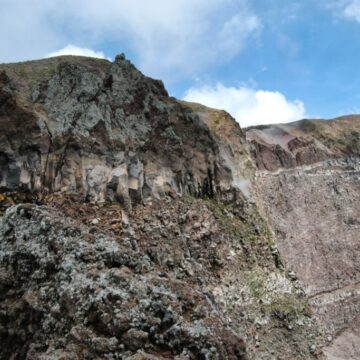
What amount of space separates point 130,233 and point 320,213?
90.0 ft

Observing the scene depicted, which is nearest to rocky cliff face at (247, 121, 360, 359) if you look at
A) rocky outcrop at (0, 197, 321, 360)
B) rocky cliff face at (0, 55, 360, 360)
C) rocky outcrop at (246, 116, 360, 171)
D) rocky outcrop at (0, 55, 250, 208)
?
rocky outcrop at (246, 116, 360, 171)

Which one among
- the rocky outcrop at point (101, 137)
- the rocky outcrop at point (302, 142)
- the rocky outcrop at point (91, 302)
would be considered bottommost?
the rocky outcrop at point (91, 302)

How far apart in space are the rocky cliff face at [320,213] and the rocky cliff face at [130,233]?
2.07 ft

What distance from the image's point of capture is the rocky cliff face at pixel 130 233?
8.15 m

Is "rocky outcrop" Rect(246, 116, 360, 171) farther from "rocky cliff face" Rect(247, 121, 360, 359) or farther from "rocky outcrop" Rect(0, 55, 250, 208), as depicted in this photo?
"rocky outcrop" Rect(0, 55, 250, 208)

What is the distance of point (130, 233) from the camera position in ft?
74.8

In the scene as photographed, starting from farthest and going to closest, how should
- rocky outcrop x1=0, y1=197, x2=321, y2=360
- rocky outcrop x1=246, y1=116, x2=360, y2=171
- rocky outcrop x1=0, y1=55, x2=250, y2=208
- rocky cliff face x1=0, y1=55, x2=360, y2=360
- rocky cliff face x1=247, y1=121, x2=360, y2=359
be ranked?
rocky outcrop x1=246, y1=116, x2=360, y2=171, rocky cliff face x1=247, y1=121, x2=360, y2=359, rocky outcrop x1=0, y1=55, x2=250, y2=208, rocky cliff face x1=0, y1=55, x2=360, y2=360, rocky outcrop x1=0, y1=197, x2=321, y2=360

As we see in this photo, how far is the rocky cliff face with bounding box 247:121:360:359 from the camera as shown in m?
38.3

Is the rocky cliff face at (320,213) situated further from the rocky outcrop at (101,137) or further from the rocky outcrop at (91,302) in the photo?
the rocky outcrop at (91,302)

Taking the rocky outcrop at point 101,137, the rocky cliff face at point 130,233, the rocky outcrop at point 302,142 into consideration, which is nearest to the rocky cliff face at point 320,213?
the rocky outcrop at point 302,142

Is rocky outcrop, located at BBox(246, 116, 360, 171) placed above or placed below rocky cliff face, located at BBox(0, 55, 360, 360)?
above

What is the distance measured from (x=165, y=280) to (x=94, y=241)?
1991 mm

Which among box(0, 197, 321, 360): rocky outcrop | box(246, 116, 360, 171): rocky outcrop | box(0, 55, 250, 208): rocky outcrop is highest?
box(246, 116, 360, 171): rocky outcrop

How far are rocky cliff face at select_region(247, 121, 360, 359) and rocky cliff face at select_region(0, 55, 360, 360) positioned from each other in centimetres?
63
